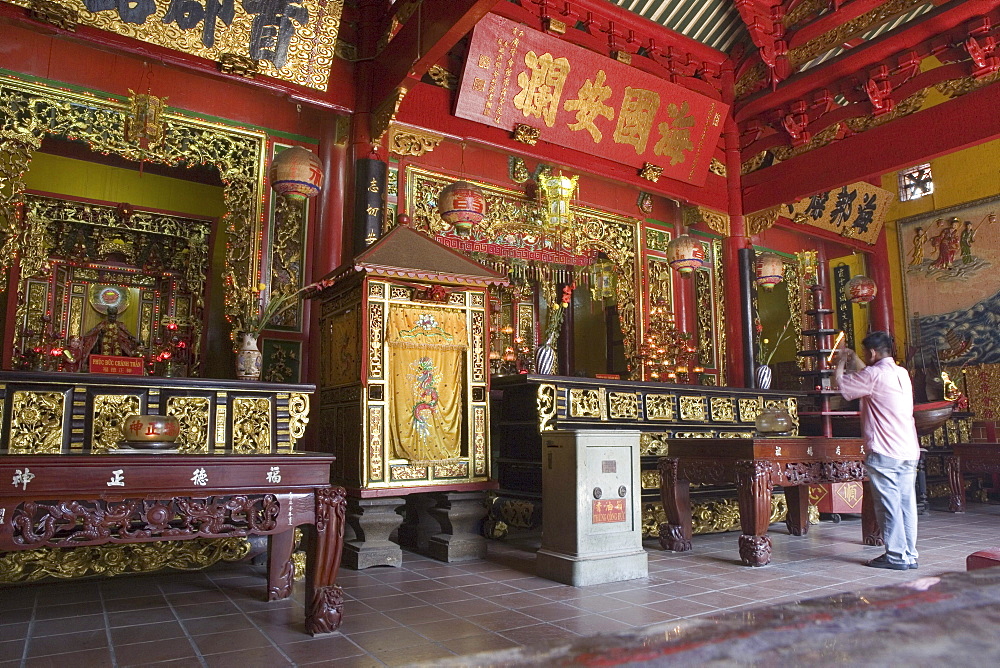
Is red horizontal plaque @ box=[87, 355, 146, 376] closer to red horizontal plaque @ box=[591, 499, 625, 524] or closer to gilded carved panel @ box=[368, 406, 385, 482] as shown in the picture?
gilded carved panel @ box=[368, 406, 385, 482]

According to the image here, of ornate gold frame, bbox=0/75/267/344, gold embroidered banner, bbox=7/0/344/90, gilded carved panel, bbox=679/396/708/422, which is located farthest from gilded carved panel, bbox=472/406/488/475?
gold embroidered banner, bbox=7/0/344/90

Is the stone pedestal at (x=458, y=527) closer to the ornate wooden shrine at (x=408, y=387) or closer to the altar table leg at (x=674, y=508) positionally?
the ornate wooden shrine at (x=408, y=387)

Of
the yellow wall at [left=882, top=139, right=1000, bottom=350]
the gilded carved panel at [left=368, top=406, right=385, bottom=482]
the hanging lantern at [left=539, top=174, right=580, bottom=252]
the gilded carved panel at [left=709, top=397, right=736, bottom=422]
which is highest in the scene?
the yellow wall at [left=882, top=139, right=1000, bottom=350]

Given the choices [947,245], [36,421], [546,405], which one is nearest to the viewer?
[36,421]

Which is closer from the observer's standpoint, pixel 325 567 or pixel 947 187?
pixel 325 567

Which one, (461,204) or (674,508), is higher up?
(461,204)

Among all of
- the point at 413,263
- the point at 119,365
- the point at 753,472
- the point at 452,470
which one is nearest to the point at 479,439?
the point at 452,470

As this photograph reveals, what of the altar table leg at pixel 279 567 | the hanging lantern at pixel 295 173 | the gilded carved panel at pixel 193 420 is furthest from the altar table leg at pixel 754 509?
the hanging lantern at pixel 295 173

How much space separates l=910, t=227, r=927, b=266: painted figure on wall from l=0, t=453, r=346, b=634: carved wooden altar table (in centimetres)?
1040

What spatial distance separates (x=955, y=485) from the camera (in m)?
7.46

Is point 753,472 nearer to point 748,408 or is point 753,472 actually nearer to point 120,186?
point 748,408

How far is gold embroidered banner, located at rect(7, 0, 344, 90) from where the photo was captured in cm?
467

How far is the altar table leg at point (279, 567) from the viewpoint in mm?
3434

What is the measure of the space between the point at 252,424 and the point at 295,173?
6.06 feet
